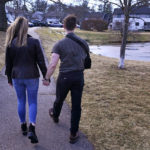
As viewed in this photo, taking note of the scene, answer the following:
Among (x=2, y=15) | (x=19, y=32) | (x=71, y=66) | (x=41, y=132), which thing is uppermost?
(x=2, y=15)

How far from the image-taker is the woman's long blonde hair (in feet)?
10.2

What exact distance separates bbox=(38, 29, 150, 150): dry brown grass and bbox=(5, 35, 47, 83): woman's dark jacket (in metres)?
1.50

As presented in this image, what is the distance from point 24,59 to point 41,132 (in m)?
1.37


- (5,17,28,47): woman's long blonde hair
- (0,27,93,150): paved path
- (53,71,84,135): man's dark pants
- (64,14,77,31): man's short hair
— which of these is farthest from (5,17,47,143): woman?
(64,14,77,31): man's short hair

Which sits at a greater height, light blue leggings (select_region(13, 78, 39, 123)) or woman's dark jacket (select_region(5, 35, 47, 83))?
woman's dark jacket (select_region(5, 35, 47, 83))

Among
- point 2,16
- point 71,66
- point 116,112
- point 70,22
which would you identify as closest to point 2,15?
point 2,16

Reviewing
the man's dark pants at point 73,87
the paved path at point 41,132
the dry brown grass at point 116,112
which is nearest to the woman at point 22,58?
the paved path at point 41,132

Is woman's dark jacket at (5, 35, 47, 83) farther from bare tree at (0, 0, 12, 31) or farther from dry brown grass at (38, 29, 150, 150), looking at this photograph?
bare tree at (0, 0, 12, 31)

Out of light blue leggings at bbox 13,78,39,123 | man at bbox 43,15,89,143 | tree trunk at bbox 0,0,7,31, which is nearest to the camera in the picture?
man at bbox 43,15,89,143

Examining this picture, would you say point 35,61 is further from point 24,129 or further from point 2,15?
point 2,15

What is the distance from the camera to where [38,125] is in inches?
162

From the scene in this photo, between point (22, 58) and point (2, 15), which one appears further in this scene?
point (2, 15)

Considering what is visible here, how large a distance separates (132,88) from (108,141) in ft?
11.3

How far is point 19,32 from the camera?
10.2 ft
